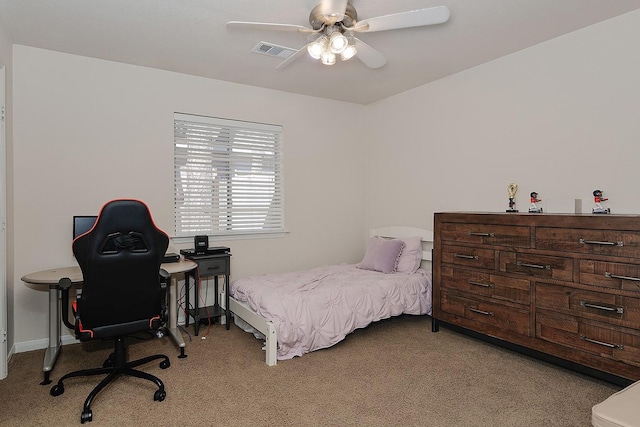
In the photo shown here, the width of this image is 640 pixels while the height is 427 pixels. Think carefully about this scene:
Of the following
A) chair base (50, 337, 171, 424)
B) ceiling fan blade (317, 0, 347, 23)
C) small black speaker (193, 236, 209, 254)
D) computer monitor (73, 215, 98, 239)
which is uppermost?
ceiling fan blade (317, 0, 347, 23)

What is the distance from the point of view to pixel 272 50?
11.2 feet

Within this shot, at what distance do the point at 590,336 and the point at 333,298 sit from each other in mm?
1889

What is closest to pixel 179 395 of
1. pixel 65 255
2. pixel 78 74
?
pixel 65 255

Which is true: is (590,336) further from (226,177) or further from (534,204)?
(226,177)

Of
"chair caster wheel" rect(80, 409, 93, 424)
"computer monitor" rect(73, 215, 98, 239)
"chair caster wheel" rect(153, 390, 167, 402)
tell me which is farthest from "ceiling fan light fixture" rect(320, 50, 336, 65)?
"chair caster wheel" rect(80, 409, 93, 424)

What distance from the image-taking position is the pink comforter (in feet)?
10.3

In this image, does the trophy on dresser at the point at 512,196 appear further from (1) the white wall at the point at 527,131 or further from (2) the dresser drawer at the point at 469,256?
(2) the dresser drawer at the point at 469,256

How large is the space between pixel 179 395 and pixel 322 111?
12.1ft

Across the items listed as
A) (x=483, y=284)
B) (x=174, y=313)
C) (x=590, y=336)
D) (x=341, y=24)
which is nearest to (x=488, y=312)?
(x=483, y=284)

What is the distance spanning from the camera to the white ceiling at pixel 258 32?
105 inches

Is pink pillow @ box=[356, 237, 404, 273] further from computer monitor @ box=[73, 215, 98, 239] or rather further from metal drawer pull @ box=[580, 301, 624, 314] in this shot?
computer monitor @ box=[73, 215, 98, 239]

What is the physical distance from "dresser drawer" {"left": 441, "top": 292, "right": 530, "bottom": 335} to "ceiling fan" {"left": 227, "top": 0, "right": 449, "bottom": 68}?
2229 millimetres

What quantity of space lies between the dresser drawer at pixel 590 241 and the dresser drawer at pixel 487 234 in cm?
12

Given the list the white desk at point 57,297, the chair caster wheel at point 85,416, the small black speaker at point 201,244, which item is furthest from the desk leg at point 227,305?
the chair caster wheel at point 85,416
